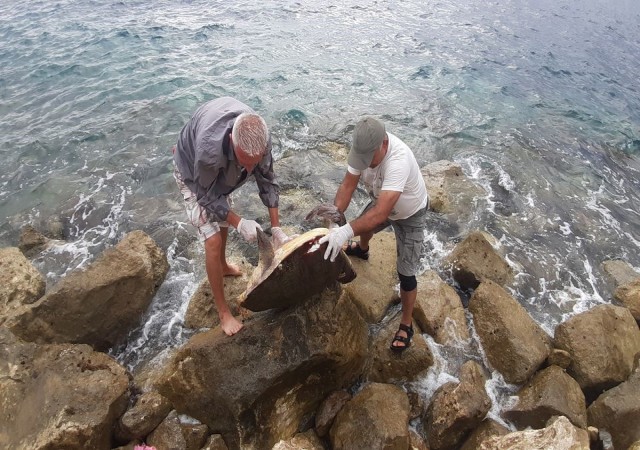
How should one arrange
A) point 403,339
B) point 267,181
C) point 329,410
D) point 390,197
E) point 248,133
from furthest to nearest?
point 403,339 → point 267,181 → point 329,410 → point 390,197 → point 248,133

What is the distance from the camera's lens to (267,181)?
4586 mm

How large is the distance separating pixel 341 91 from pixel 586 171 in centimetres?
652

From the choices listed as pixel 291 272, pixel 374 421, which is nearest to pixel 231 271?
pixel 291 272

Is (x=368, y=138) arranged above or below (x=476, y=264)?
above

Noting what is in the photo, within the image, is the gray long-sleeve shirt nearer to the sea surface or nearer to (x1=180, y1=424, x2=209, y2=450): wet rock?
(x1=180, y1=424, x2=209, y2=450): wet rock

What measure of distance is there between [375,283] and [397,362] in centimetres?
120

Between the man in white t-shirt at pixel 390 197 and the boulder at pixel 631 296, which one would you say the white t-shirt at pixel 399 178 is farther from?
the boulder at pixel 631 296

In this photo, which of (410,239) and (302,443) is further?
(410,239)

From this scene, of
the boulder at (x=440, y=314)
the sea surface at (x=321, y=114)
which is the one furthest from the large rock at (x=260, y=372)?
the boulder at (x=440, y=314)

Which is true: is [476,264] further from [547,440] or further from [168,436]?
[168,436]

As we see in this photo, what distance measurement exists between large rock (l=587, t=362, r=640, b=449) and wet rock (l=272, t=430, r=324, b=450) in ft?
9.65

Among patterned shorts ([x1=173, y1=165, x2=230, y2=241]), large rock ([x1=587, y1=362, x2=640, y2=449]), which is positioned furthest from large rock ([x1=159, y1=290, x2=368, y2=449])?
large rock ([x1=587, y1=362, x2=640, y2=449])

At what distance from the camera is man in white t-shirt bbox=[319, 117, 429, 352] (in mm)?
3697

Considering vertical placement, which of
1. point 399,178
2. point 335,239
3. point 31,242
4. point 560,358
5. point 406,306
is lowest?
point 31,242
